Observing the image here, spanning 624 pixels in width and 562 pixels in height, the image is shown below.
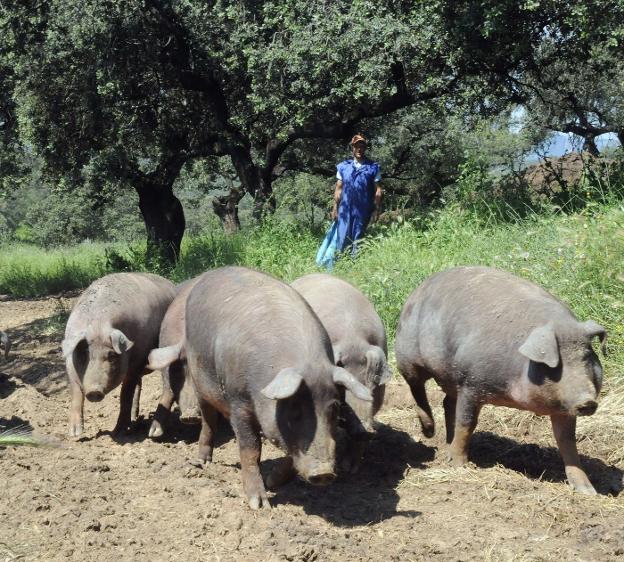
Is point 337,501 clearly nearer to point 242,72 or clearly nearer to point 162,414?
point 162,414

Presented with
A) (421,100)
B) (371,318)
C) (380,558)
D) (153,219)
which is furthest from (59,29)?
(380,558)

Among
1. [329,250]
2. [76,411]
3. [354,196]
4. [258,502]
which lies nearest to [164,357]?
[76,411]

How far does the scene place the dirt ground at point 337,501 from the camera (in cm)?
419

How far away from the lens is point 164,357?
19.9 ft

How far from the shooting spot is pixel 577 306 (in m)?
6.96

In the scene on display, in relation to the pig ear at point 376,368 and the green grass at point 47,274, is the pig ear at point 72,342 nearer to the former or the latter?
the pig ear at point 376,368

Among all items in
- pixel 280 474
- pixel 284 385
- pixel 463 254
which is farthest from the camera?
pixel 463 254

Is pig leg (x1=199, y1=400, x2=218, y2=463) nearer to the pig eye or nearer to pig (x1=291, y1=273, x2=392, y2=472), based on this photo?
pig (x1=291, y1=273, x2=392, y2=472)

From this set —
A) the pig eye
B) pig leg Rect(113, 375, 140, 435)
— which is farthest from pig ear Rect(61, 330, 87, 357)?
the pig eye

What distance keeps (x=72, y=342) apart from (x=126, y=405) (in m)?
0.73

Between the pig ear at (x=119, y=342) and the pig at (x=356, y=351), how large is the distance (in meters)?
1.42

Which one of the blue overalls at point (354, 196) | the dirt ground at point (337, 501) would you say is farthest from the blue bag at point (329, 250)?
the dirt ground at point (337, 501)

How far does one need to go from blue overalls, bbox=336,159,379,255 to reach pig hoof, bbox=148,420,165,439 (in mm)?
4226

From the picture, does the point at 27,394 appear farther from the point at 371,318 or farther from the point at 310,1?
the point at 310,1
